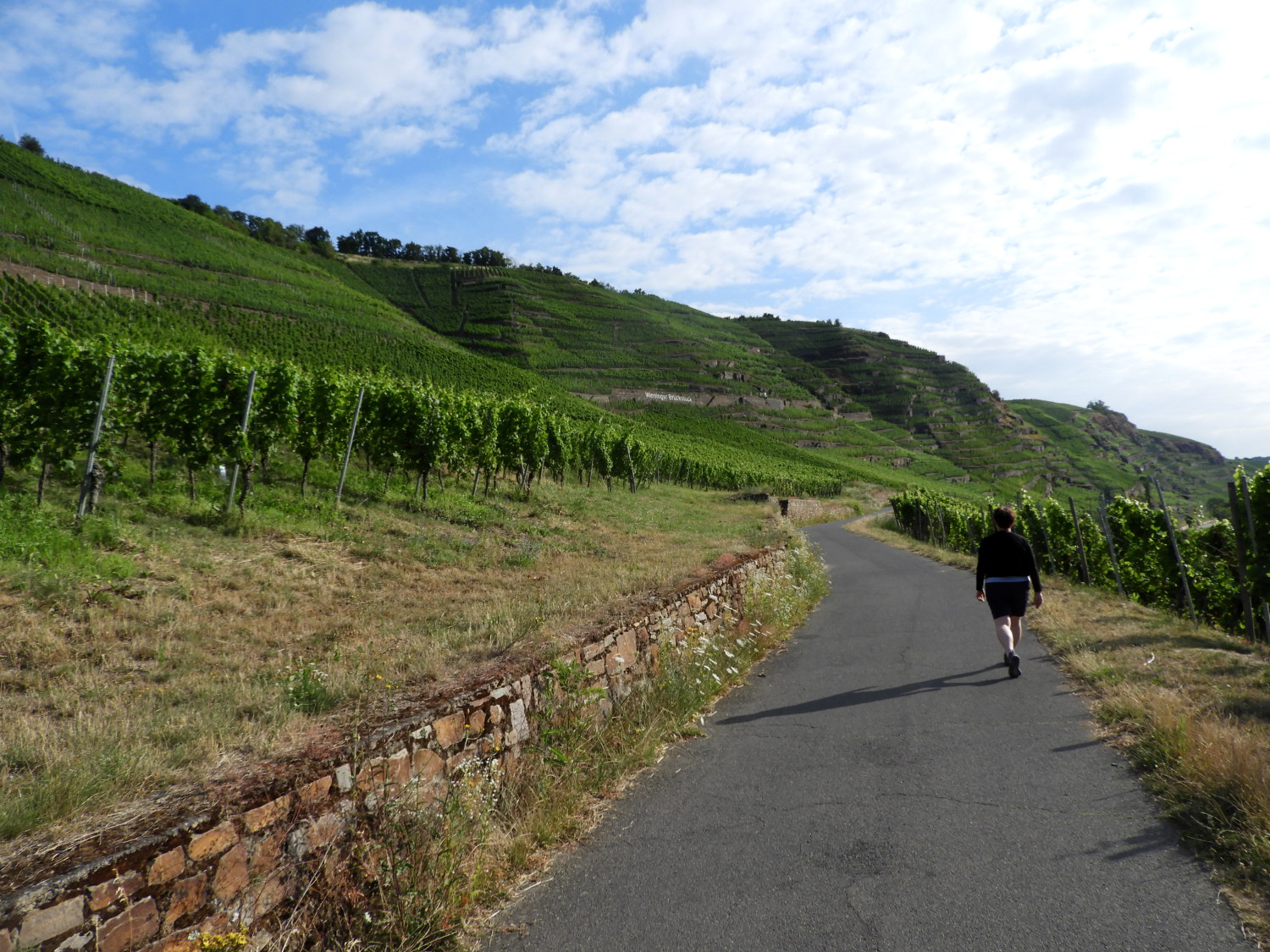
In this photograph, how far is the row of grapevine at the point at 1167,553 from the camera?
871 cm

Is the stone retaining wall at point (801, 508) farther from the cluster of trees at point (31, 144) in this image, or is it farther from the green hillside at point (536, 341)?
the cluster of trees at point (31, 144)

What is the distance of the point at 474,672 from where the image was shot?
4703 millimetres

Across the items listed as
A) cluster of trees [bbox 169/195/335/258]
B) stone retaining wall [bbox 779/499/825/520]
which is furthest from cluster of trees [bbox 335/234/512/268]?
stone retaining wall [bbox 779/499/825/520]

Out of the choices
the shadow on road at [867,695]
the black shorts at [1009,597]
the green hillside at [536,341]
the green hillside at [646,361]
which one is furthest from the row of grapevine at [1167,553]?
the green hillside at [646,361]

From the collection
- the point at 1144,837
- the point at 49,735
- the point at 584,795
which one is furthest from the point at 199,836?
the point at 1144,837

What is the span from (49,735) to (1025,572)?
7957mm

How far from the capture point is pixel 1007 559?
7363mm

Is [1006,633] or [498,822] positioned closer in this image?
[498,822]

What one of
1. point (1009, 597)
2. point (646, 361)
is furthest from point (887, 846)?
point (646, 361)

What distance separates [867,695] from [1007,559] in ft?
7.07

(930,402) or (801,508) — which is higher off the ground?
(930,402)

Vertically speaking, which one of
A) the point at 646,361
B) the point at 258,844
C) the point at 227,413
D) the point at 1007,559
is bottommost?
the point at 258,844

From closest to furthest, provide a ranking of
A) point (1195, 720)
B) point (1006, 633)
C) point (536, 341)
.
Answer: point (1195, 720) < point (1006, 633) < point (536, 341)

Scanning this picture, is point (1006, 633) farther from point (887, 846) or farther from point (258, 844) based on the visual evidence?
point (258, 844)
